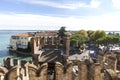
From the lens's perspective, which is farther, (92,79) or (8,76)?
(92,79)

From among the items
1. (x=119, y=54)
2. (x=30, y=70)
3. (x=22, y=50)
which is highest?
(x=30, y=70)

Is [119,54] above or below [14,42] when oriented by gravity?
above

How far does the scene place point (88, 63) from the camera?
11.0 m

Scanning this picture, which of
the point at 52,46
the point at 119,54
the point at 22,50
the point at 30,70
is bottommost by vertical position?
the point at 22,50

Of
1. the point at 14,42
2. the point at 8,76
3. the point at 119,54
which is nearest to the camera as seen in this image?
the point at 8,76

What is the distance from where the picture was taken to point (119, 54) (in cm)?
2189

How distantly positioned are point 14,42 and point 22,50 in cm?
1910

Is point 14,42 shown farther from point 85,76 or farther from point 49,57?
point 85,76

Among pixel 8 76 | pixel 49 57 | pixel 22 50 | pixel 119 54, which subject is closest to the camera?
pixel 8 76

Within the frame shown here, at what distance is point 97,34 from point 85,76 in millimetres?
101245

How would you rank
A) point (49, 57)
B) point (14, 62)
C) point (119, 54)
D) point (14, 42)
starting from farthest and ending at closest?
point (14, 42), point (49, 57), point (119, 54), point (14, 62)

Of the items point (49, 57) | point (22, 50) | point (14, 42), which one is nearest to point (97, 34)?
point (22, 50)

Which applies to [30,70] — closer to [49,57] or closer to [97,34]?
[49,57]

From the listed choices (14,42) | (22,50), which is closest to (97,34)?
(22,50)
